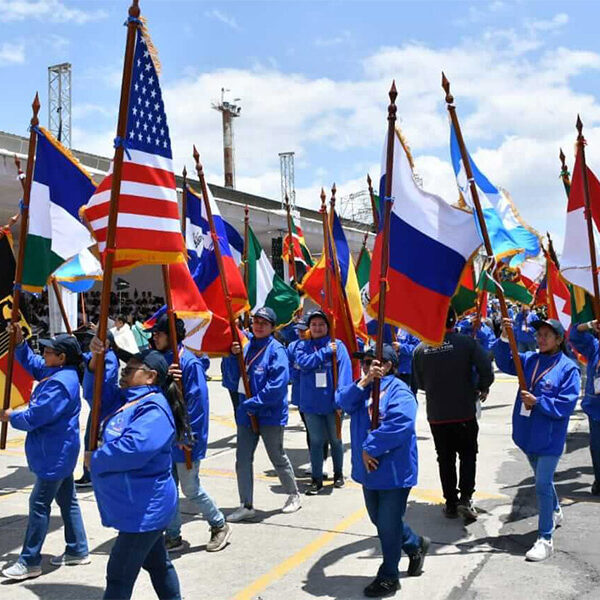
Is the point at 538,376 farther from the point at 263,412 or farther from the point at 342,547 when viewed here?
the point at 263,412

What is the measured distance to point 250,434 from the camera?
630 centimetres

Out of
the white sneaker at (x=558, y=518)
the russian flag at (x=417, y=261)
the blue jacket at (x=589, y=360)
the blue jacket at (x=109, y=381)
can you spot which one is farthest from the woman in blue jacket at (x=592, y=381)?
the blue jacket at (x=109, y=381)

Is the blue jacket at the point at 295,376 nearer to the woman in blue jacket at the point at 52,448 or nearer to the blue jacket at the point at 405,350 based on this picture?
the blue jacket at the point at 405,350

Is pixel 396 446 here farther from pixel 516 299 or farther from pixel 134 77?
pixel 516 299

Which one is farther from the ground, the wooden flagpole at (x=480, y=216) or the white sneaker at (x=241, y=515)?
the wooden flagpole at (x=480, y=216)

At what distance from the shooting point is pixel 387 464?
4.48 metres

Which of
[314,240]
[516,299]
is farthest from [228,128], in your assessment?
[516,299]

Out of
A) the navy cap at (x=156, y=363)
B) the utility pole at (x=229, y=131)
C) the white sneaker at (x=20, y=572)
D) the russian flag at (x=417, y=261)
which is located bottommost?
the white sneaker at (x=20, y=572)

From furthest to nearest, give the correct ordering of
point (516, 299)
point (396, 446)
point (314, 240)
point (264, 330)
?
point (314, 240) → point (516, 299) → point (264, 330) → point (396, 446)

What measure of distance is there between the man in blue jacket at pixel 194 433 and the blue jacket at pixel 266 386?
2.74 feet

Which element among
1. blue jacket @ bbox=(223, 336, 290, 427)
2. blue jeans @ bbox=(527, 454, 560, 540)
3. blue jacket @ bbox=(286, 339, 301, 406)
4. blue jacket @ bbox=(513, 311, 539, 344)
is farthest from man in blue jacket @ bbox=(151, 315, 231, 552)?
blue jacket @ bbox=(513, 311, 539, 344)

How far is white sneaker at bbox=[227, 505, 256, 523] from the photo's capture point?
612cm

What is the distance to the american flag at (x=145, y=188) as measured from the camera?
459cm

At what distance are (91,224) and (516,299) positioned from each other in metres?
8.43
